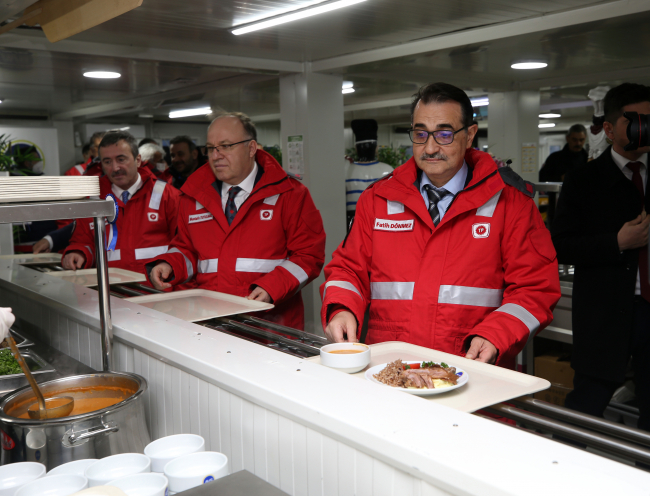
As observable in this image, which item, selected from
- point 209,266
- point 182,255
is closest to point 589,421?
point 209,266

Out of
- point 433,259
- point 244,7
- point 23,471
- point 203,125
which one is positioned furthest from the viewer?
point 203,125

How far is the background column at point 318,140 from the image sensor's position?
5543 millimetres

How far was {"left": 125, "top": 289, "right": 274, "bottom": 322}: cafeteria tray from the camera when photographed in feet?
7.41

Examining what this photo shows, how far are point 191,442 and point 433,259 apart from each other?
110 centimetres

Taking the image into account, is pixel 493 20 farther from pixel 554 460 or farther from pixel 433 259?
pixel 554 460

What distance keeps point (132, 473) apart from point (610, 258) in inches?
86.5

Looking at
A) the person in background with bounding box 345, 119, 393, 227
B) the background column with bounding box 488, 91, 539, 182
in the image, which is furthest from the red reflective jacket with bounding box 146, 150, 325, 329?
the background column with bounding box 488, 91, 539, 182

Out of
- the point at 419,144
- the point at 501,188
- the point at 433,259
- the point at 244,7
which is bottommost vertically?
the point at 433,259

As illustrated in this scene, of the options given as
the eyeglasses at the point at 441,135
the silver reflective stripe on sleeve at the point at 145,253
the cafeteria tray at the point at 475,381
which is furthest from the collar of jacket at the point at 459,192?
the silver reflective stripe on sleeve at the point at 145,253

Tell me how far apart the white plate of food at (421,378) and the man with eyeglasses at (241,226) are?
4.95 feet

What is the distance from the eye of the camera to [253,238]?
3.04 m

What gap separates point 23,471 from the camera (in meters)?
1.21

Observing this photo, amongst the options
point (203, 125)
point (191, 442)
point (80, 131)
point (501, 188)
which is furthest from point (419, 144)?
point (203, 125)

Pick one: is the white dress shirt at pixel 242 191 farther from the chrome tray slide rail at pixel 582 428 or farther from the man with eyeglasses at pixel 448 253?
the chrome tray slide rail at pixel 582 428
